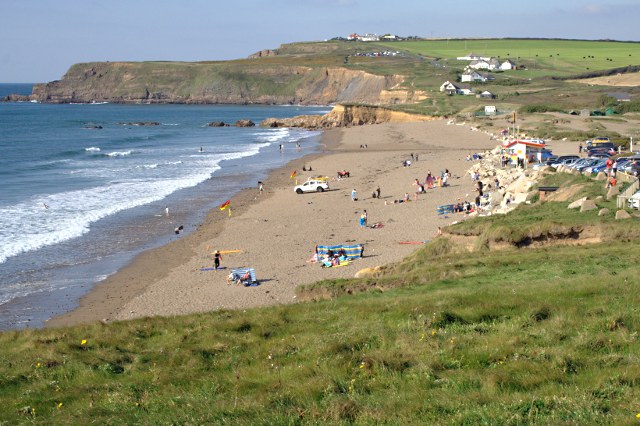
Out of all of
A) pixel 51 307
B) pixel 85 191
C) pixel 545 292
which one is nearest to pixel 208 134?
pixel 85 191

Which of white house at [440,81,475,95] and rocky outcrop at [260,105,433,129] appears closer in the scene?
rocky outcrop at [260,105,433,129]

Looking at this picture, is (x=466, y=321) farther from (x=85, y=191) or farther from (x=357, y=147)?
(x=357, y=147)

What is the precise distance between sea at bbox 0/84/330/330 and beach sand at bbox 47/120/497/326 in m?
1.36

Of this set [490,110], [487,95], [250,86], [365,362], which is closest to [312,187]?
[365,362]

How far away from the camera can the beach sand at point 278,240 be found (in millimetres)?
22359

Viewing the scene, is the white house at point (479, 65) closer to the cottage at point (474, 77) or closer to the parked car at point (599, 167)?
the cottage at point (474, 77)

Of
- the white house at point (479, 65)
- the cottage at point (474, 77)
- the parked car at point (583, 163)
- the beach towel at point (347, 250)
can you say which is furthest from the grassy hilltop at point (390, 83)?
the beach towel at point (347, 250)

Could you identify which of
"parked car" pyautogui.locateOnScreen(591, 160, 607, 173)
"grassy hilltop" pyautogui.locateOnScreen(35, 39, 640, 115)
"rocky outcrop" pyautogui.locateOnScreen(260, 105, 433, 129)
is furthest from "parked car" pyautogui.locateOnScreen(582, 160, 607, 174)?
"rocky outcrop" pyautogui.locateOnScreen(260, 105, 433, 129)

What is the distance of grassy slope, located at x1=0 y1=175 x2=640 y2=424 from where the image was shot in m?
7.65

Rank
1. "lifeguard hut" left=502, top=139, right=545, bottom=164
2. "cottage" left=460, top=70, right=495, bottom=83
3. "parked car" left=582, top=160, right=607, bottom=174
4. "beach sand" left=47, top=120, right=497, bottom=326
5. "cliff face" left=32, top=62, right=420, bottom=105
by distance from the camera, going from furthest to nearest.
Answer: "cliff face" left=32, top=62, right=420, bottom=105 → "cottage" left=460, top=70, right=495, bottom=83 → "lifeguard hut" left=502, top=139, right=545, bottom=164 → "parked car" left=582, top=160, right=607, bottom=174 → "beach sand" left=47, top=120, right=497, bottom=326

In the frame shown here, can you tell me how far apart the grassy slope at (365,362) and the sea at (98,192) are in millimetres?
9975

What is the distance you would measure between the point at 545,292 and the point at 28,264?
20.5m

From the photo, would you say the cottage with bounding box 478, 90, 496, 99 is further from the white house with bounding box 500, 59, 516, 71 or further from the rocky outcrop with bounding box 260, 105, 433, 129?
the white house with bounding box 500, 59, 516, 71

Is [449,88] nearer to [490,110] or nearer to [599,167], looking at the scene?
[490,110]
